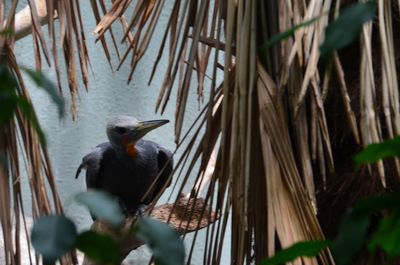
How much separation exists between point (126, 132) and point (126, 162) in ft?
0.42

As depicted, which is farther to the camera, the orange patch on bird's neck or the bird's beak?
the orange patch on bird's neck

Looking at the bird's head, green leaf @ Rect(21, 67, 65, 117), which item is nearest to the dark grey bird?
the bird's head

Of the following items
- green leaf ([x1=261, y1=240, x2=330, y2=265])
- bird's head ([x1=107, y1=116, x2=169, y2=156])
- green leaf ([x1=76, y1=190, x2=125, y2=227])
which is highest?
green leaf ([x1=76, y1=190, x2=125, y2=227])

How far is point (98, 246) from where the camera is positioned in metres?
0.65

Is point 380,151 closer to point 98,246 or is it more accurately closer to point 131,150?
point 98,246

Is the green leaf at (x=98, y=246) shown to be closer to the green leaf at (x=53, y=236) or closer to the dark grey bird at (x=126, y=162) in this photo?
the green leaf at (x=53, y=236)

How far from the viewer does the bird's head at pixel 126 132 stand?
3.35 m

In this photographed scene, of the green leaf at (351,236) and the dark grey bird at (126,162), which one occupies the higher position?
the green leaf at (351,236)

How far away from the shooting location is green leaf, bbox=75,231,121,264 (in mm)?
639

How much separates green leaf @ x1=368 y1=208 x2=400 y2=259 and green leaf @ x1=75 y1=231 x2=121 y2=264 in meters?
0.19

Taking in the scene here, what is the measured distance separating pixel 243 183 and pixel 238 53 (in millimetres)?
256

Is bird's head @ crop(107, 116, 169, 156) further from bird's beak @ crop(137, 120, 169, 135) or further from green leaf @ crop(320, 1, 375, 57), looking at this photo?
green leaf @ crop(320, 1, 375, 57)

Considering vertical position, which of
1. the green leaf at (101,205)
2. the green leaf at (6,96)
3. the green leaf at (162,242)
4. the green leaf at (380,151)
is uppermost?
the green leaf at (6,96)

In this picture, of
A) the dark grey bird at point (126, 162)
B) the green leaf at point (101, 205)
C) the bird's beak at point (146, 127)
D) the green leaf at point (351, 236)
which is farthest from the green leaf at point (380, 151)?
the dark grey bird at point (126, 162)
